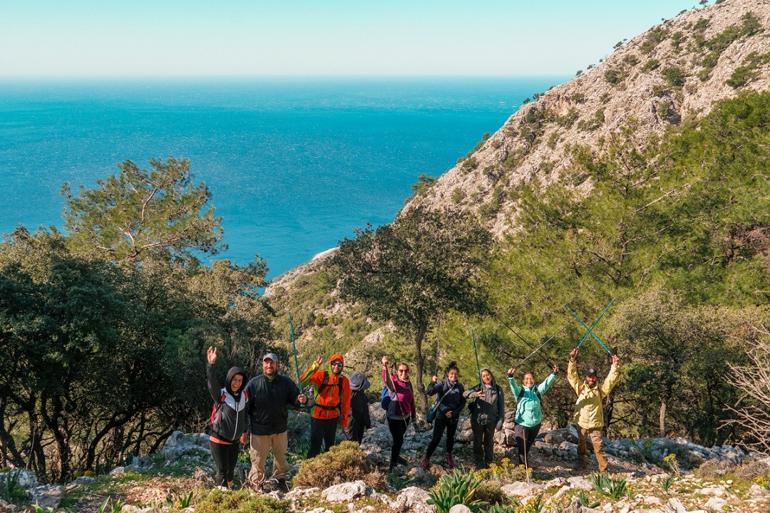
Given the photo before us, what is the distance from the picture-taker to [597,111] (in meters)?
64.2

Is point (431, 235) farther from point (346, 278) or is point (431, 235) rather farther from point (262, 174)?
point (262, 174)

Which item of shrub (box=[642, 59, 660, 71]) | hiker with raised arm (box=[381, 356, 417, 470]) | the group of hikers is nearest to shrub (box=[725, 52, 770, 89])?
shrub (box=[642, 59, 660, 71])

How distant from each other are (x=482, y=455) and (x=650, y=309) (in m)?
6.74

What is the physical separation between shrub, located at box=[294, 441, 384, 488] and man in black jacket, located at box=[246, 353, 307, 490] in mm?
552

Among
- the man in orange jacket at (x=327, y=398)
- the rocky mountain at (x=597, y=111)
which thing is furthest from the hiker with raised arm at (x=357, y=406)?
the rocky mountain at (x=597, y=111)

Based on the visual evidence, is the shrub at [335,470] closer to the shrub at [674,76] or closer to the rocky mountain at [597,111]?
the rocky mountain at [597,111]

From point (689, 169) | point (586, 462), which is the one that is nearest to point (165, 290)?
point (586, 462)

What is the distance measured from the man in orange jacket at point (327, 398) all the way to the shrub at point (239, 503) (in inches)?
90.9

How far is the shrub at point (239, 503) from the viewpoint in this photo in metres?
6.07

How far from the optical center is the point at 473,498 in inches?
261

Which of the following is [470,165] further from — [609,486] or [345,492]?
[345,492]

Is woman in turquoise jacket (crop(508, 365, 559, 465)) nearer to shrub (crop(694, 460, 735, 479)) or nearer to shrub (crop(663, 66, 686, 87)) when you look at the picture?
shrub (crop(694, 460, 735, 479))

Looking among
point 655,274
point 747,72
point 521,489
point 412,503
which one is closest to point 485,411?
point 521,489

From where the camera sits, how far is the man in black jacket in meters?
7.66
